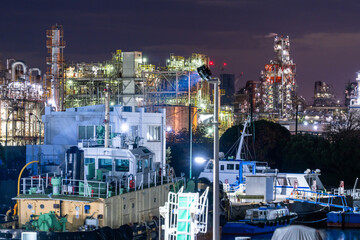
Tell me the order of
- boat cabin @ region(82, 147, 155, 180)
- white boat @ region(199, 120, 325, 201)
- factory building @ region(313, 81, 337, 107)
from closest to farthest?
boat cabin @ region(82, 147, 155, 180) → white boat @ region(199, 120, 325, 201) → factory building @ region(313, 81, 337, 107)

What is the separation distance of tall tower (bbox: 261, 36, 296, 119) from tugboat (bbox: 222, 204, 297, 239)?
258ft

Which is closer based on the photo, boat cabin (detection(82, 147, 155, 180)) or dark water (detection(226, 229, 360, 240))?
boat cabin (detection(82, 147, 155, 180))

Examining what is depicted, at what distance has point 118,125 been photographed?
4728 centimetres

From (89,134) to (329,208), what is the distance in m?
19.2

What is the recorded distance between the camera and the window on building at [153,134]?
158ft

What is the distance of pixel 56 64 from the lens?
7412cm

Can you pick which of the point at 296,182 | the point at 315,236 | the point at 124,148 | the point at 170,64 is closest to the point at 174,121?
the point at 170,64

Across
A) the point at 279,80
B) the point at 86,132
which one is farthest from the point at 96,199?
the point at 279,80

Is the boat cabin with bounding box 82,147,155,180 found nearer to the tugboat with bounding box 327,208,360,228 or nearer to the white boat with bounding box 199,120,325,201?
the white boat with bounding box 199,120,325,201

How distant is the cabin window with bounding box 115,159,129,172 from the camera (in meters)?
30.3

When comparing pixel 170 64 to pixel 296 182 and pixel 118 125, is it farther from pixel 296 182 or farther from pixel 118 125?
pixel 296 182

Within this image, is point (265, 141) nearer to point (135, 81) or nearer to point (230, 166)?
point (230, 166)

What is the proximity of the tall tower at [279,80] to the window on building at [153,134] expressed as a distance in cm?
7020

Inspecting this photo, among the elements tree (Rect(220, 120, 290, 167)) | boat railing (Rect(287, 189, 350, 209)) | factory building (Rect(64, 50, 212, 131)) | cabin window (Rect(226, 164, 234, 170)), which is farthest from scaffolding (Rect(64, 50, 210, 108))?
boat railing (Rect(287, 189, 350, 209))
